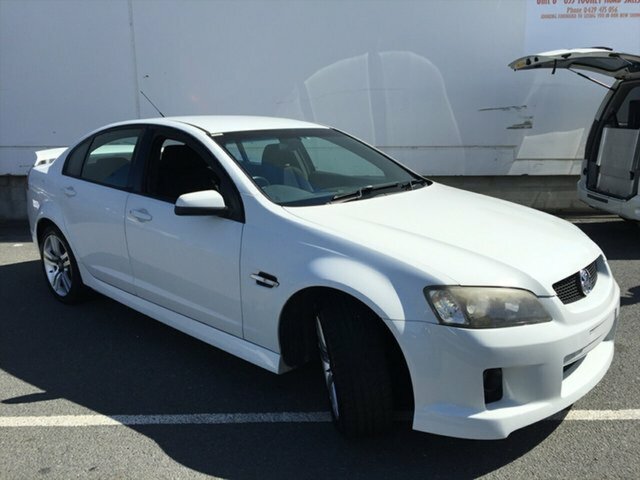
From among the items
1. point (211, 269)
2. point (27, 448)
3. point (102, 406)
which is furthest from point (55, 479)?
point (211, 269)

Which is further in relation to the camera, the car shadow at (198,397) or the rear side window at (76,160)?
the rear side window at (76,160)

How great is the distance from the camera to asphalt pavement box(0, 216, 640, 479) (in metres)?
2.62

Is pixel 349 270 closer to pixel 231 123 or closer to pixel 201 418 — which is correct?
pixel 201 418

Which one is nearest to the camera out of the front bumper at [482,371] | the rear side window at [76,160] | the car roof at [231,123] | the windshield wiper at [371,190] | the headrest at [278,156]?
the front bumper at [482,371]

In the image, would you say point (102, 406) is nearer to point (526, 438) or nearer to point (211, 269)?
point (211, 269)

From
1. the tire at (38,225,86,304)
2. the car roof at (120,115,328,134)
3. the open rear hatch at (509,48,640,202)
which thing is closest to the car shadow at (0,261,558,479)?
the tire at (38,225,86,304)

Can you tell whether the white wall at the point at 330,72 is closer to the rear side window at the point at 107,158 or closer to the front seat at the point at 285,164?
the rear side window at the point at 107,158

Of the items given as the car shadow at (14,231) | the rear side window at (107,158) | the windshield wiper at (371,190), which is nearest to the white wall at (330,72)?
the car shadow at (14,231)

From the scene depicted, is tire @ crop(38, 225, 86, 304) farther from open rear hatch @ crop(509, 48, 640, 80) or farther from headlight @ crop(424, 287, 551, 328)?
open rear hatch @ crop(509, 48, 640, 80)

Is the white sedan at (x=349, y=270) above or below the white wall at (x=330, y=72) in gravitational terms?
below

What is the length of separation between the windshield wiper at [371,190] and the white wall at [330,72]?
4.42 m

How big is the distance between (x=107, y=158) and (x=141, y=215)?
945 mm

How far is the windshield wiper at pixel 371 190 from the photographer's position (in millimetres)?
3271

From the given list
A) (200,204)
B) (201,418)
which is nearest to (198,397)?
(201,418)
